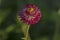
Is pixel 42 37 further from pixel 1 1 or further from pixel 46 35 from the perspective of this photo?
pixel 1 1

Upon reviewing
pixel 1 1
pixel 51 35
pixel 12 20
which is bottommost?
pixel 51 35

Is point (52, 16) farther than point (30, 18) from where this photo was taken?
Yes

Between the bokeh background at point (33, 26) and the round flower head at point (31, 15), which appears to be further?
the bokeh background at point (33, 26)

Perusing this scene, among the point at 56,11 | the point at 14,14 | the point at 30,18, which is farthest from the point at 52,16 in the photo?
the point at 30,18

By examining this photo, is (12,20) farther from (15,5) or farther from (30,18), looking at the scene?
(30,18)

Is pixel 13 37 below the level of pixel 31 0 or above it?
below

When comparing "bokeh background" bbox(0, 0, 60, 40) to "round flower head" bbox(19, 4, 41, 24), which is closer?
"round flower head" bbox(19, 4, 41, 24)

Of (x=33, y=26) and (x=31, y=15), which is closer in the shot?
(x=31, y=15)
